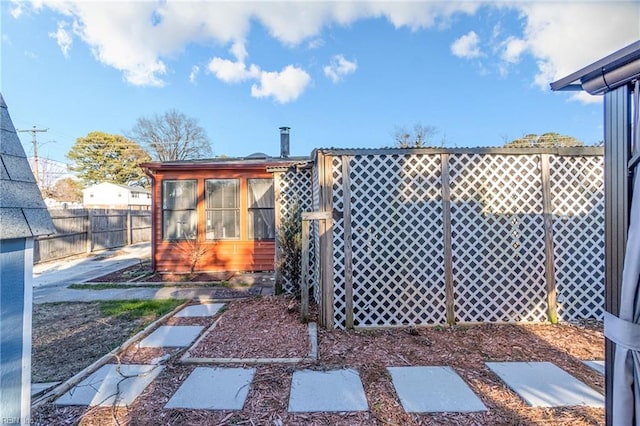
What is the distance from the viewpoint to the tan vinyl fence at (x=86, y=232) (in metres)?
9.43

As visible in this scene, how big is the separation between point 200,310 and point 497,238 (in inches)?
177

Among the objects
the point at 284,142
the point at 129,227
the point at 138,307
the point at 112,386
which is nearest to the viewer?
the point at 112,386

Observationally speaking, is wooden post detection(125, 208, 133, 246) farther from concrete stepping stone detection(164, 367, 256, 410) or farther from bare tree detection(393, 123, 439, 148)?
bare tree detection(393, 123, 439, 148)

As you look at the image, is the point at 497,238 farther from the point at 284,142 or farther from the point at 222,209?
the point at 284,142

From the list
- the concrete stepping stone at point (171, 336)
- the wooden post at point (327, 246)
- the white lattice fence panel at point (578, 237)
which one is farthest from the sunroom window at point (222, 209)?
the white lattice fence panel at point (578, 237)

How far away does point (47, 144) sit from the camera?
21.0 meters

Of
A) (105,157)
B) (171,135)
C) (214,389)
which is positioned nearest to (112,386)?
(214,389)

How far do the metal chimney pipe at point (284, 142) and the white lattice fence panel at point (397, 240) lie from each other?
25.5 ft

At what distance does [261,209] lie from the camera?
777 cm

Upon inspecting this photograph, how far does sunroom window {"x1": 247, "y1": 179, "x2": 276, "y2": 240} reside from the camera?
25.4 ft

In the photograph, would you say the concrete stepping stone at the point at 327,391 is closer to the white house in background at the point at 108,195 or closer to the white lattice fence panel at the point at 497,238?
the white lattice fence panel at the point at 497,238

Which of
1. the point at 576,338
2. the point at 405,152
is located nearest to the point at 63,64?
the point at 405,152

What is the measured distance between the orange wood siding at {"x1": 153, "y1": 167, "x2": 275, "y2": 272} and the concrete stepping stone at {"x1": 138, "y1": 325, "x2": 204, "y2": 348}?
12.7 feet

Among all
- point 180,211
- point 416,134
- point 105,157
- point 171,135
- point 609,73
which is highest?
point 171,135
